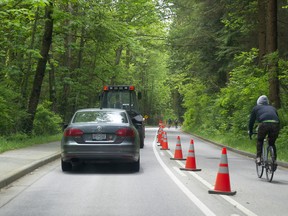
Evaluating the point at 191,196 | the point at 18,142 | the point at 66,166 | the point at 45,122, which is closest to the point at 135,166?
the point at 66,166

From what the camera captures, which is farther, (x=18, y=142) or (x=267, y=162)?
(x=18, y=142)

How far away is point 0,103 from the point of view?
17719 mm

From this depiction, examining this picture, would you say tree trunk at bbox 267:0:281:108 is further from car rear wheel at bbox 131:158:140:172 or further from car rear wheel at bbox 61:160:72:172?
car rear wheel at bbox 61:160:72:172

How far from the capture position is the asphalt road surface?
670 cm

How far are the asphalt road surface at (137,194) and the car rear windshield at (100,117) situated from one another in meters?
1.35

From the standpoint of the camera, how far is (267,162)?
10070 millimetres

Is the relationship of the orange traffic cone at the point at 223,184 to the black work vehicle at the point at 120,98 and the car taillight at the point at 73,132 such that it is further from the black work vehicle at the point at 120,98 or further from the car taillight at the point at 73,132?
the black work vehicle at the point at 120,98

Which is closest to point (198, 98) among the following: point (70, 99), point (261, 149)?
point (70, 99)

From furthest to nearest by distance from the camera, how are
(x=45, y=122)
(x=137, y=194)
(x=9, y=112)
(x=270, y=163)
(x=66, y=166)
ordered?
(x=45, y=122)
(x=9, y=112)
(x=66, y=166)
(x=270, y=163)
(x=137, y=194)

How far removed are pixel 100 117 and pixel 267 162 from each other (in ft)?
14.3

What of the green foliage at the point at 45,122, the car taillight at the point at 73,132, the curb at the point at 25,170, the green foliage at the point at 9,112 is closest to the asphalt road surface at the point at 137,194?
the curb at the point at 25,170

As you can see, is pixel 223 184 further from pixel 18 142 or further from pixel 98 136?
pixel 18 142

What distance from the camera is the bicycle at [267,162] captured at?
9883 millimetres

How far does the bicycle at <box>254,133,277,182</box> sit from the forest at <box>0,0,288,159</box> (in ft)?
19.6
